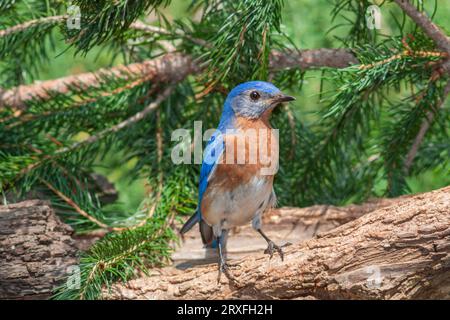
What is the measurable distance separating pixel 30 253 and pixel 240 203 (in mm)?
915

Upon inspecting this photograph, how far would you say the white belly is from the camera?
2953mm

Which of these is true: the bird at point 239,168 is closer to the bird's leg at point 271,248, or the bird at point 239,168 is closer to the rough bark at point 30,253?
the bird's leg at point 271,248

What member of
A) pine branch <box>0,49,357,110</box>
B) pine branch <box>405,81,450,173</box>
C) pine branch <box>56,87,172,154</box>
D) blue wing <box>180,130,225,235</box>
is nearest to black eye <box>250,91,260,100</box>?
blue wing <box>180,130,225,235</box>

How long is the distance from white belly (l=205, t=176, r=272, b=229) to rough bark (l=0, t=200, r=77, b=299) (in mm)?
661

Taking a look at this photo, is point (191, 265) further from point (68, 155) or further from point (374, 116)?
point (374, 116)

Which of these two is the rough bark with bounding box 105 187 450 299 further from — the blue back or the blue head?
the blue head

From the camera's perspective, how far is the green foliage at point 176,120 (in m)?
2.67

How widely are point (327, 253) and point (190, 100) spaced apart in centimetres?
168

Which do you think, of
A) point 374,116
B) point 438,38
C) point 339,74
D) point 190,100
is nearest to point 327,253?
point 339,74

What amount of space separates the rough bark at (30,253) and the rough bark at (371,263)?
63 centimetres

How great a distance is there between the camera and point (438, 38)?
8.93ft

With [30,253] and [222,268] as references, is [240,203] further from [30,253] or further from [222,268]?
[30,253]
